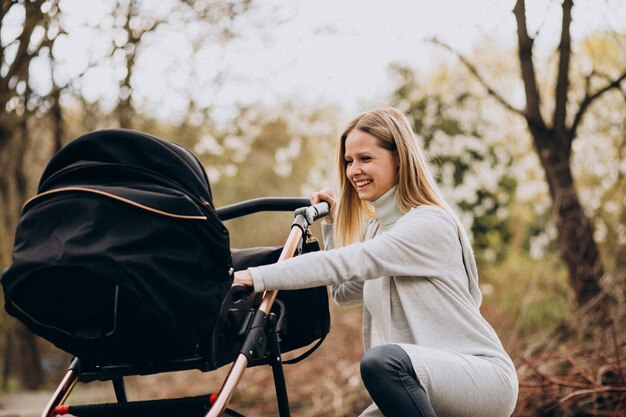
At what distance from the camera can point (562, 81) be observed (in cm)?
609

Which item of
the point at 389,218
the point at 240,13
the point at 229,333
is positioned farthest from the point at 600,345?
the point at 240,13

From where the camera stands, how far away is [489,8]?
503 centimetres

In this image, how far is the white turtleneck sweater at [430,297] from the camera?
250cm

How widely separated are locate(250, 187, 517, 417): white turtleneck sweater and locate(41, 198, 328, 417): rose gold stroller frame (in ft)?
0.49

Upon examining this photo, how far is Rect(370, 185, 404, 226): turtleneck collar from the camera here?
2912mm

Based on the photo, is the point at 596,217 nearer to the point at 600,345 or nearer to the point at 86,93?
the point at 600,345

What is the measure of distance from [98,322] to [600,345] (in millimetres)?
3805

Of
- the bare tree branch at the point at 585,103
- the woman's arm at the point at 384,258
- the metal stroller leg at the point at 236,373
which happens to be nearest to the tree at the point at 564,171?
the bare tree branch at the point at 585,103

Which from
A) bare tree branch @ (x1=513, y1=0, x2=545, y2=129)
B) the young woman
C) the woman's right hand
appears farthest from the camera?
bare tree branch @ (x1=513, y1=0, x2=545, y2=129)

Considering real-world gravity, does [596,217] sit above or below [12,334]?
above

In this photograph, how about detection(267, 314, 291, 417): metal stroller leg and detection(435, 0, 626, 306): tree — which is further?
detection(435, 0, 626, 306): tree

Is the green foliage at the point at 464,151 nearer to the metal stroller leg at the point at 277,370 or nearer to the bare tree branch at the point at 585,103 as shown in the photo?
the bare tree branch at the point at 585,103

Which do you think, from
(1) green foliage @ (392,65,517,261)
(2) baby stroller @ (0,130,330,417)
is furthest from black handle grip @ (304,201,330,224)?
(1) green foliage @ (392,65,517,261)

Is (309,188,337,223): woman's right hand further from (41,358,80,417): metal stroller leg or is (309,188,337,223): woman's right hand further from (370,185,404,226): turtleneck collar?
(41,358,80,417): metal stroller leg
